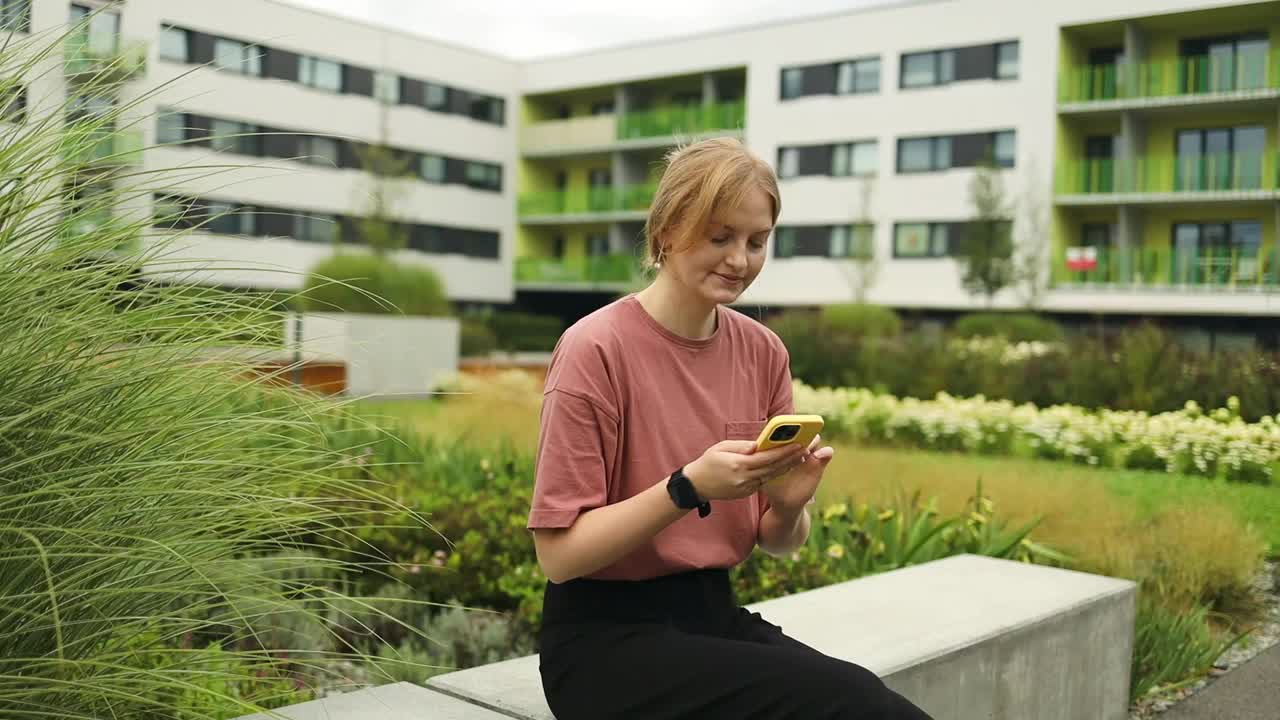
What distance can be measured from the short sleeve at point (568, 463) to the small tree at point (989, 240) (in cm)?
2614

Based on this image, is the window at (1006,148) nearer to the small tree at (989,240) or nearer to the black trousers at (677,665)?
the small tree at (989,240)

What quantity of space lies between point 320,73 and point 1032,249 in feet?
68.7

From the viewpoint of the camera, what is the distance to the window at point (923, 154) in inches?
1176

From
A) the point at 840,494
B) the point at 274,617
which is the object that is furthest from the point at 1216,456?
the point at 274,617

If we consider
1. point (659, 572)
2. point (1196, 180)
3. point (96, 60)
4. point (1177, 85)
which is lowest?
point (659, 572)

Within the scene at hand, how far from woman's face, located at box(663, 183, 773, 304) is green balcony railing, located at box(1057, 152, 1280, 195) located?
2411 centimetres

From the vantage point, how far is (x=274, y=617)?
Answer: 14.5 ft

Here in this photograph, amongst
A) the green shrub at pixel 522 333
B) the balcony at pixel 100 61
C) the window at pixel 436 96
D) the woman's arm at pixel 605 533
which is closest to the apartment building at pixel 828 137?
the window at pixel 436 96

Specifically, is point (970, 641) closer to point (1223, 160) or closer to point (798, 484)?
point (798, 484)

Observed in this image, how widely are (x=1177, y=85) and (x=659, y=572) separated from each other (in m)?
26.7

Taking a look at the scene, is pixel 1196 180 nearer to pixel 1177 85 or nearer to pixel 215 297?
pixel 1177 85

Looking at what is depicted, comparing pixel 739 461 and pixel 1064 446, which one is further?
pixel 1064 446

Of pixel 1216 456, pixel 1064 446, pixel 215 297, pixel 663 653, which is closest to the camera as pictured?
pixel 663 653

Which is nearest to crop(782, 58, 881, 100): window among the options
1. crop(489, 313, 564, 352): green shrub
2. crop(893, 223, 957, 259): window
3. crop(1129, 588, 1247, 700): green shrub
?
crop(893, 223, 957, 259): window
